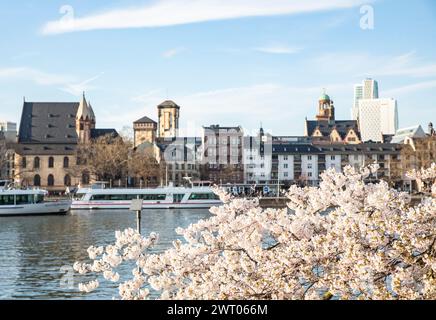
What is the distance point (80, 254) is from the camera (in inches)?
958

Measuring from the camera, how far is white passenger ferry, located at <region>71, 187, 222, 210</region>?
5909cm

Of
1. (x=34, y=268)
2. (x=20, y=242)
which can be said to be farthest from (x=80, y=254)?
(x=20, y=242)

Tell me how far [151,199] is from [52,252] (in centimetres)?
3499

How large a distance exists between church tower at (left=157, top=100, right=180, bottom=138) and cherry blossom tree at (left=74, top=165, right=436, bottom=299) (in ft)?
331

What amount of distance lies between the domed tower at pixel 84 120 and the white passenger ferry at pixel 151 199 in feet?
110

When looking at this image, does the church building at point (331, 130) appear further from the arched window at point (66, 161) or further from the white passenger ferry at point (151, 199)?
the white passenger ferry at point (151, 199)

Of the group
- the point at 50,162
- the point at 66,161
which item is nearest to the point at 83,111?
the point at 66,161

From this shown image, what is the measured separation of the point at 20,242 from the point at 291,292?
2412 centimetres

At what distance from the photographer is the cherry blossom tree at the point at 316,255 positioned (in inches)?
264

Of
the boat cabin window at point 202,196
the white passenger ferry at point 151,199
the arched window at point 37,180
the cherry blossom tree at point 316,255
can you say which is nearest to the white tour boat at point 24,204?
the white passenger ferry at point 151,199

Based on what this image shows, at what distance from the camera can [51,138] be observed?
94.4 meters

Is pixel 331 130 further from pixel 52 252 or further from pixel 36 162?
pixel 52 252

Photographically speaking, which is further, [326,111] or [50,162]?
[326,111]
